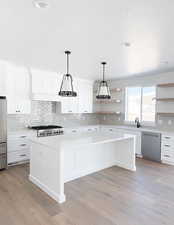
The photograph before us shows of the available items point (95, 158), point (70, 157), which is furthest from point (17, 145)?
point (95, 158)

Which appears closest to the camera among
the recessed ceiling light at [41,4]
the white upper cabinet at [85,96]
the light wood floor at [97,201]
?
the recessed ceiling light at [41,4]

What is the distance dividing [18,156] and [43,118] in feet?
4.63

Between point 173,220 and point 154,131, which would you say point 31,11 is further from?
point 154,131

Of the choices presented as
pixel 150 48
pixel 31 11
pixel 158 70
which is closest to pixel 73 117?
pixel 158 70

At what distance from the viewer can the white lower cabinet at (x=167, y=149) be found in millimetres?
4089

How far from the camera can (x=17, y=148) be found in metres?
3.96

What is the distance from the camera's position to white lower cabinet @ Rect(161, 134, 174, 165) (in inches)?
161

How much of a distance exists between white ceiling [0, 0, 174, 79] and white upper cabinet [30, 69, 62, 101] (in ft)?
2.58

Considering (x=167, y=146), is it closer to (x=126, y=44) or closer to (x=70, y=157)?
(x=70, y=157)

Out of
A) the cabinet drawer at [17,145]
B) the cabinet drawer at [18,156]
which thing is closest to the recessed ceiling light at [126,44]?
the cabinet drawer at [17,145]

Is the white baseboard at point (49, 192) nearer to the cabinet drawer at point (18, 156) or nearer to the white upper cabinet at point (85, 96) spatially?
the cabinet drawer at point (18, 156)

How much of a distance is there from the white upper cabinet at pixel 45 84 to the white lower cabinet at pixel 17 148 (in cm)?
117

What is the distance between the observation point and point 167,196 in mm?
2615

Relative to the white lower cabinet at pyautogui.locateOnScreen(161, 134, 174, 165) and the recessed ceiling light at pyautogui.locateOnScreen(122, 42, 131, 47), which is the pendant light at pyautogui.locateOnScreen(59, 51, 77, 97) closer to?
the recessed ceiling light at pyautogui.locateOnScreen(122, 42, 131, 47)
